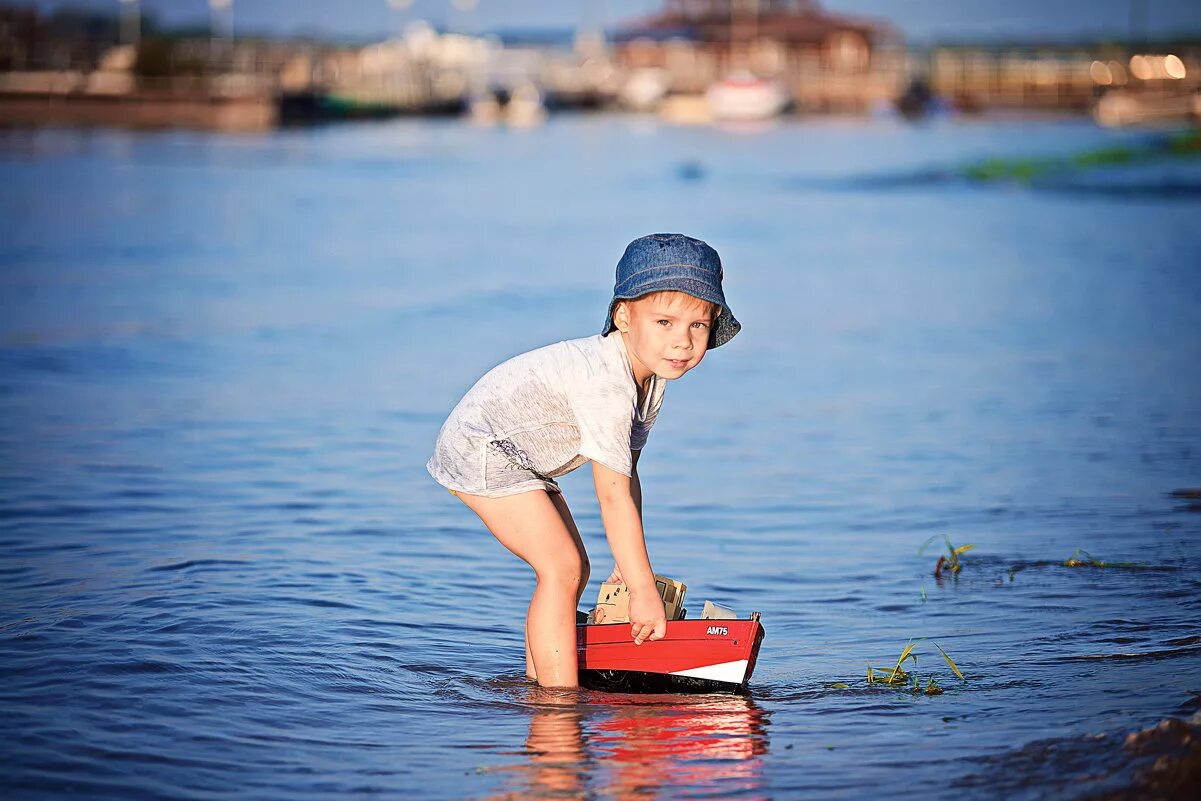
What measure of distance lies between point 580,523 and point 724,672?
2886 mm

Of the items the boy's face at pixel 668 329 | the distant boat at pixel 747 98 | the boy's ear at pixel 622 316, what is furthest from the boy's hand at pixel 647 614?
the distant boat at pixel 747 98

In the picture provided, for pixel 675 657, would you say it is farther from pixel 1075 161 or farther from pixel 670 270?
pixel 1075 161

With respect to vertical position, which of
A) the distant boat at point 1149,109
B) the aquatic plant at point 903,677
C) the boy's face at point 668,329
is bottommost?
the aquatic plant at point 903,677

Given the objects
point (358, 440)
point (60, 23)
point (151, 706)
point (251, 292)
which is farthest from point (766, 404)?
point (60, 23)

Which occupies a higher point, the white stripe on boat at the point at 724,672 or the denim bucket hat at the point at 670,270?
the denim bucket hat at the point at 670,270

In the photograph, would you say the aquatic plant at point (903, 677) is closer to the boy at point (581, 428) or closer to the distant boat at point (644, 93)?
the boy at point (581, 428)

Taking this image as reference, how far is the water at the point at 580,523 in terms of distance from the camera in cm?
431

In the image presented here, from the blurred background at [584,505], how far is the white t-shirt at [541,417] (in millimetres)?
732

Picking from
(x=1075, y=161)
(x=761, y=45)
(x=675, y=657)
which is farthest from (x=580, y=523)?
(x=761, y=45)

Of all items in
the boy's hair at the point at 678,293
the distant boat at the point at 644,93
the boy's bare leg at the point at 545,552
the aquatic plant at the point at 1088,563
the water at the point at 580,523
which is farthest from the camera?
the distant boat at the point at 644,93

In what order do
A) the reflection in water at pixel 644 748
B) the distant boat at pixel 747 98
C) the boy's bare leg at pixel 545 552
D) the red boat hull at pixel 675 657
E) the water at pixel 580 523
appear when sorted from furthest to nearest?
the distant boat at pixel 747 98 < the red boat hull at pixel 675 657 < the boy's bare leg at pixel 545 552 < the water at pixel 580 523 < the reflection in water at pixel 644 748

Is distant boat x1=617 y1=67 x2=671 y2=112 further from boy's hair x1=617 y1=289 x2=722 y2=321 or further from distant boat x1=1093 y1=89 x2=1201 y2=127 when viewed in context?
boy's hair x1=617 y1=289 x2=722 y2=321

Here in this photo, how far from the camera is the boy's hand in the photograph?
14.8ft

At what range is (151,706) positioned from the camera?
468 centimetres
